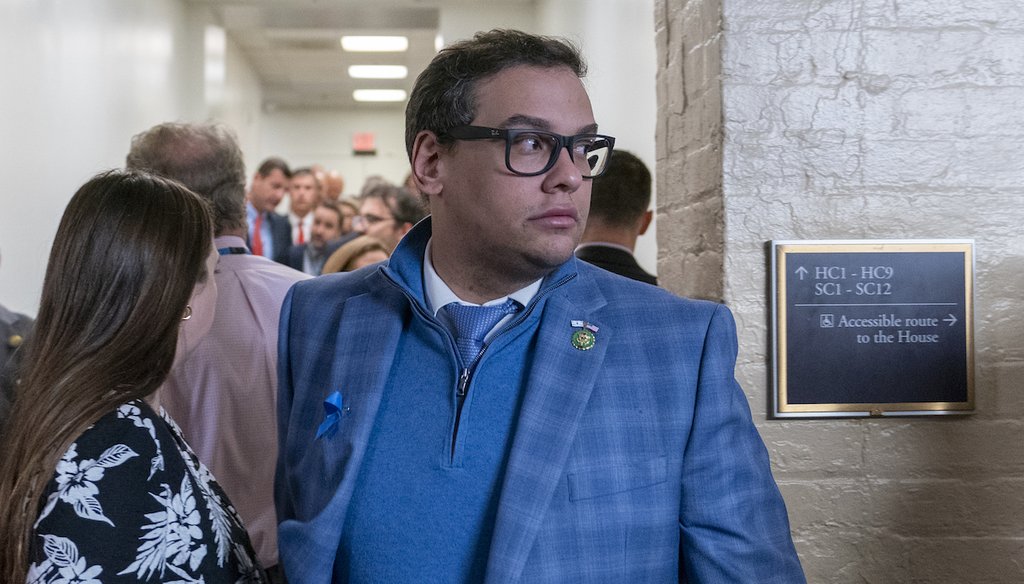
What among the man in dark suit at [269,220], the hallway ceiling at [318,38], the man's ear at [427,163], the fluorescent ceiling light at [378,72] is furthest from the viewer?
the fluorescent ceiling light at [378,72]

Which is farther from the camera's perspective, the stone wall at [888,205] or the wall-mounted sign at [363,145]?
the wall-mounted sign at [363,145]

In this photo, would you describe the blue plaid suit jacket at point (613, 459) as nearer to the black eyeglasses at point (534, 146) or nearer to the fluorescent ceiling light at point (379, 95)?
the black eyeglasses at point (534, 146)

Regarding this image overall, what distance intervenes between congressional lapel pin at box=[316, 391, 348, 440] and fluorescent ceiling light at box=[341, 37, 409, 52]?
984cm

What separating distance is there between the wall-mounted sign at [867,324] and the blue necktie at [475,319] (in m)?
0.72

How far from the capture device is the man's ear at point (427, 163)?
173 cm

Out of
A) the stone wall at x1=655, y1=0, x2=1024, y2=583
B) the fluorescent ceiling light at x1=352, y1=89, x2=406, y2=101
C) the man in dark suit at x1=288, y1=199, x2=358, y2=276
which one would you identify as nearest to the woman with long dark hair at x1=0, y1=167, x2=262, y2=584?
the stone wall at x1=655, y1=0, x2=1024, y2=583

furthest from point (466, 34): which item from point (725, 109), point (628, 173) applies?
point (725, 109)

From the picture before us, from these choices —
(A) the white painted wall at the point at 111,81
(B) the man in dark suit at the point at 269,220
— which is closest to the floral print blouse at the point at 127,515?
(A) the white painted wall at the point at 111,81

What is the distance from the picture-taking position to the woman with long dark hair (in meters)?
1.40

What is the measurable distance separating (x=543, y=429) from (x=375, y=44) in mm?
10381

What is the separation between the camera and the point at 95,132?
6.59m

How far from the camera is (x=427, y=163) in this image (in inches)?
69.0

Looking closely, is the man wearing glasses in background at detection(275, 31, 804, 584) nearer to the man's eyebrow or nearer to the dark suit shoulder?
the man's eyebrow

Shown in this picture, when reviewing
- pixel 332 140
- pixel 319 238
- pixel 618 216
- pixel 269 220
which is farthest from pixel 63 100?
pixel 332 140
